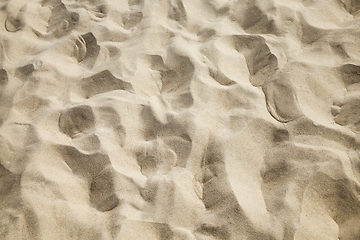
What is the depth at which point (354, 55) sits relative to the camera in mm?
1674

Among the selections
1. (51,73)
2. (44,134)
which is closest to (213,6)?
(51,73)

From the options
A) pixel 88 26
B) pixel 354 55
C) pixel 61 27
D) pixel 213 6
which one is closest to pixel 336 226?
pixel 354 55

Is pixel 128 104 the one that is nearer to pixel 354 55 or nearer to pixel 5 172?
pixel 5 172

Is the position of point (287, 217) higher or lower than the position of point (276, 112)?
lower

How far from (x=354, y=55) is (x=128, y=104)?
1.29 m

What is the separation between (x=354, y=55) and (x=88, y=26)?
5.50 ft

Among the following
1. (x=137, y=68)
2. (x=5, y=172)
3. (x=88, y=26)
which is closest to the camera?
(x=5, y=172)

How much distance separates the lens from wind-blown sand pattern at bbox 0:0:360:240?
1.28 meters

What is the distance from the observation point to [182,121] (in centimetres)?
155

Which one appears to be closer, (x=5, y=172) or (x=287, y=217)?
(x=287, y=217)

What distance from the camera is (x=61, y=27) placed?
2104mm

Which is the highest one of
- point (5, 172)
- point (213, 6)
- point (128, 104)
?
point (213, 6)

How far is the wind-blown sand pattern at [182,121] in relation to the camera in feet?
4.20

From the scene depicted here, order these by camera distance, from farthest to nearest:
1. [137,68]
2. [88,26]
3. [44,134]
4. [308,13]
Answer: [88,26]
[308,13]
[137,68]
[44,134]
